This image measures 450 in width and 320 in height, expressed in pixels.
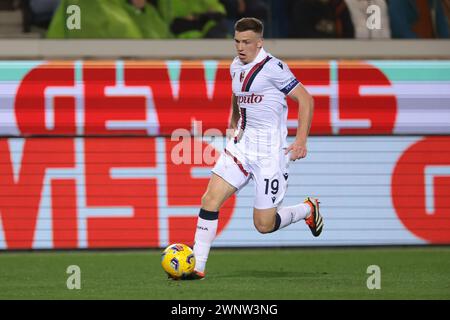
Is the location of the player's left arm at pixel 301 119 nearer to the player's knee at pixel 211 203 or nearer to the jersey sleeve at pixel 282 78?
the jersey sleeve at pixel 282 78

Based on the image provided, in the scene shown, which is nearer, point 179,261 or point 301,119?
point 179,261

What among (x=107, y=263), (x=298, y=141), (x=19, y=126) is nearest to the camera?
(x=298, y=141)

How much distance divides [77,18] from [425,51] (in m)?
4.25

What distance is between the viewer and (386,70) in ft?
46.2

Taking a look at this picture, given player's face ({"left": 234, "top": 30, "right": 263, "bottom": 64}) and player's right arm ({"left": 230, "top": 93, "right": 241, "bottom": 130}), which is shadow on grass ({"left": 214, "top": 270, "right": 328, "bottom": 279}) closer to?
player's right arm ({"left": 230, "top": 93, "right": 241, "bottom": 130})

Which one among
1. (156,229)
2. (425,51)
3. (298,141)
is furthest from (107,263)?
(425,51)

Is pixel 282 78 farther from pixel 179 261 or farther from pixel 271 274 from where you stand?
pixel 271 274

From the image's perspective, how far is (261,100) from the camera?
10328 mm

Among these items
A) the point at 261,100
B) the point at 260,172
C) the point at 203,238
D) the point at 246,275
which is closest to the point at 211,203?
the point at 203,238

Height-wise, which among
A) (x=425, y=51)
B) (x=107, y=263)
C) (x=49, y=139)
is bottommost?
(x=107, y=263)

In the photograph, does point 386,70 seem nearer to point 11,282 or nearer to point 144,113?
point 144,113

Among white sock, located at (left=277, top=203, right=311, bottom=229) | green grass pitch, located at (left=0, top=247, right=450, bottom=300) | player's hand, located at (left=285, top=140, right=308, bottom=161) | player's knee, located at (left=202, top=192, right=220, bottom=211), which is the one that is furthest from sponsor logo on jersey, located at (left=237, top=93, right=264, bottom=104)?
green grass pitch, located at (left=0, top=247, right=450, bottom=300)

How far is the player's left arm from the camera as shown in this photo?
9875 mm

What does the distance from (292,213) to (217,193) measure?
914 millimetres
